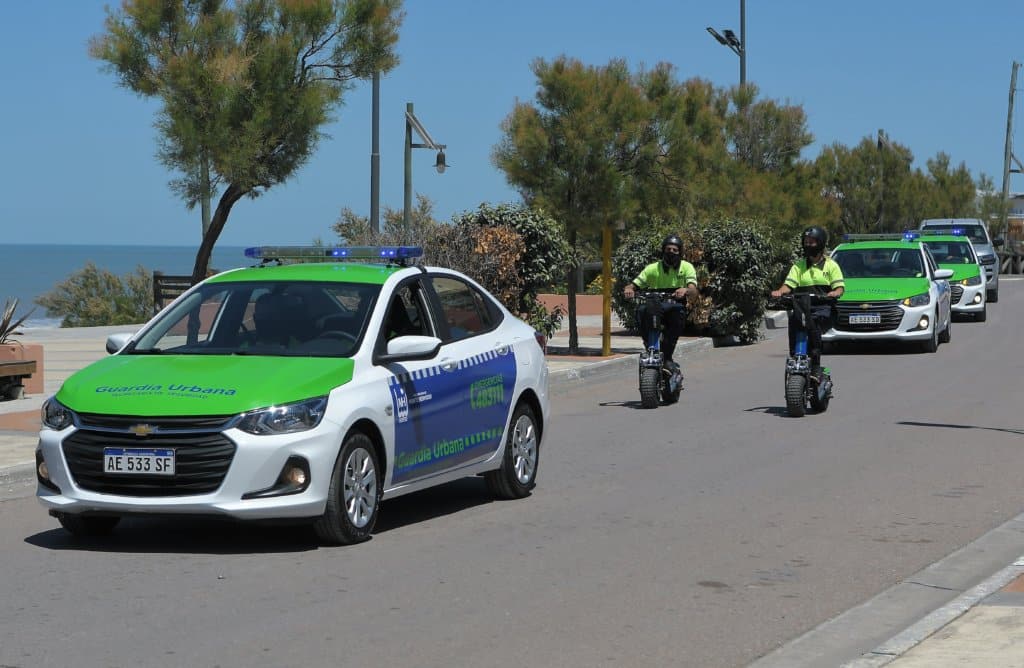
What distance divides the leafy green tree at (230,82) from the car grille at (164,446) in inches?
479

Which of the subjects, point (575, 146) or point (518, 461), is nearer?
point (518, 461)

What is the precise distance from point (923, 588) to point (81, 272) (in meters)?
53.7

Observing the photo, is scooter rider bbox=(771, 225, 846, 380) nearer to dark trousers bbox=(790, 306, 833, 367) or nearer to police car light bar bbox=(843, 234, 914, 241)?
dark trousers bbox=(790, 306, 833, 367)

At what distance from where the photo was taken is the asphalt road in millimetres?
6945

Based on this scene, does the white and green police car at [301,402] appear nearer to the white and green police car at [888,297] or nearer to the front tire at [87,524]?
the front tire at [87,524]

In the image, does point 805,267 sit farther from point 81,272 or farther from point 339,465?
point 81,272

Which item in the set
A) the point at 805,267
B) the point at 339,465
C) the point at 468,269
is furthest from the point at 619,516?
the point at 468,269

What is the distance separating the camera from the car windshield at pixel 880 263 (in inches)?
1013

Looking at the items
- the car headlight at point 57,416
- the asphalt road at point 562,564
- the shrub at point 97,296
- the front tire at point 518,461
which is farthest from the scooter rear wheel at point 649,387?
the shrub at point 97,296

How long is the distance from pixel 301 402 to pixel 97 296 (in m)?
50.6

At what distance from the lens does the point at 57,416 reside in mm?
8938

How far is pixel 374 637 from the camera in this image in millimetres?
7023

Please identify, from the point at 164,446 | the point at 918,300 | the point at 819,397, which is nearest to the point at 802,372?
the point at 819,397

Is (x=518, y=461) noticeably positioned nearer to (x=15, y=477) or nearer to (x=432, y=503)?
(x=432, y=503)
